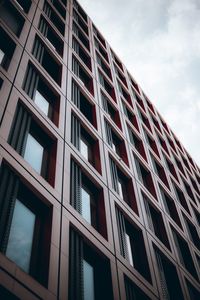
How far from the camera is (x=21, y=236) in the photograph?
32.4ft

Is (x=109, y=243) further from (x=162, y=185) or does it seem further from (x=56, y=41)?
(x=56, y=41)

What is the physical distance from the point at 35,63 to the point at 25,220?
352 inches

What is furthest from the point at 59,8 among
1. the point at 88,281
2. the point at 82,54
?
the point at 88,281

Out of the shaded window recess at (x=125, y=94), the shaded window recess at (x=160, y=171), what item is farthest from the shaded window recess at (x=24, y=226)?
the shaded window recess at (x=125, y=94)

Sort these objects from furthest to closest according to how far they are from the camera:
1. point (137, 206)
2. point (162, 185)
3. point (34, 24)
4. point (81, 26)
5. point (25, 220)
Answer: point (81, 26), point (162, 185), point (34, 24), point (137, 206), point (25, 220)

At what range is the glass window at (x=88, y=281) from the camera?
1115cm

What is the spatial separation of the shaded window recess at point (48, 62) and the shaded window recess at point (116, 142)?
165 inches

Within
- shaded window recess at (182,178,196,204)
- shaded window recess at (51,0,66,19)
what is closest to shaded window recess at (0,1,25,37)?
shaded window recess at (51,0,66,19)

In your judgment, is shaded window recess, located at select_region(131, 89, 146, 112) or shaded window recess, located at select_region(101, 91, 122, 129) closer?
shaded window recess, located at select_region(101, 91, 122, 129)

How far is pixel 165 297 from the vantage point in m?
14.8

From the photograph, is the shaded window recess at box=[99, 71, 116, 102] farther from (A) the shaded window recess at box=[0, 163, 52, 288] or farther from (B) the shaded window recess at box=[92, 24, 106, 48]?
(A) the shaded window recess at box=[0, 163, 52, 288]

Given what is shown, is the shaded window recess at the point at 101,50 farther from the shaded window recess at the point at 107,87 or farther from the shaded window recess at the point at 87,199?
the shaded window recess at the point at 87,199

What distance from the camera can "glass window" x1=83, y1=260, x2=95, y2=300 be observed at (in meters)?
11.2

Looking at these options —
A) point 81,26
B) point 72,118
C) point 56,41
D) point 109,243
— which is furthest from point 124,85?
point 109,243
